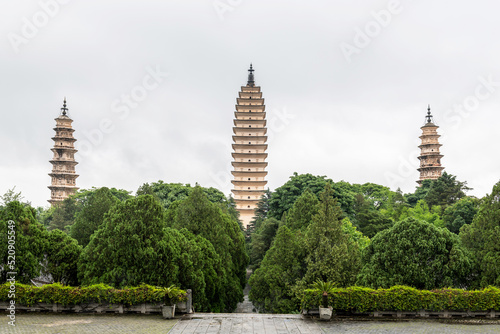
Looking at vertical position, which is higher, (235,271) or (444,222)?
(444,222)

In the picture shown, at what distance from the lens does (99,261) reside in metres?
15.6

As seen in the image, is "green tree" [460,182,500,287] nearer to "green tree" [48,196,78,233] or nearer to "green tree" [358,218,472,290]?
"green tree" [358,218,472,290]

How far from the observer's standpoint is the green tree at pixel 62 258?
55.7 ft

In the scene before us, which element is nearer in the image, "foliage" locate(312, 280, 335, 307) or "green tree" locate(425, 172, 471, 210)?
"foliage" locate(312, 280, 335, 307)

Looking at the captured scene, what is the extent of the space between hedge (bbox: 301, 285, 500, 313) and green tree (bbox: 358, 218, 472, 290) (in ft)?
10.4

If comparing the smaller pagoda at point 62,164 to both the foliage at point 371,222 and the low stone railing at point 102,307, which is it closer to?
the foliage at point 371,222

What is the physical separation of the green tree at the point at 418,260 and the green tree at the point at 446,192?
25.4 metres

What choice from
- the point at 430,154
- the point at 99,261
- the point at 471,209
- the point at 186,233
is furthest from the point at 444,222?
the point at 430,154

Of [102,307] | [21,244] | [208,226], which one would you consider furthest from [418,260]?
[21,244]

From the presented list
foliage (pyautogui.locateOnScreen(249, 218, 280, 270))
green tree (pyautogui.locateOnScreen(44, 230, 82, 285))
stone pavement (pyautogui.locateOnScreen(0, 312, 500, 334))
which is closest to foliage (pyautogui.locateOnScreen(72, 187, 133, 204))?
foliage (pyautogui.locateOnScreen(249, 218, 280, 270))

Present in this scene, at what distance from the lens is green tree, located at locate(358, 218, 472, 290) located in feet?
52.9

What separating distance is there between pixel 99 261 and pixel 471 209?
89.4ft

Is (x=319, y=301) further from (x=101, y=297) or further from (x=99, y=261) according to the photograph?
(x=99, y=261)

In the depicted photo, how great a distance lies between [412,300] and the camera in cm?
1280
